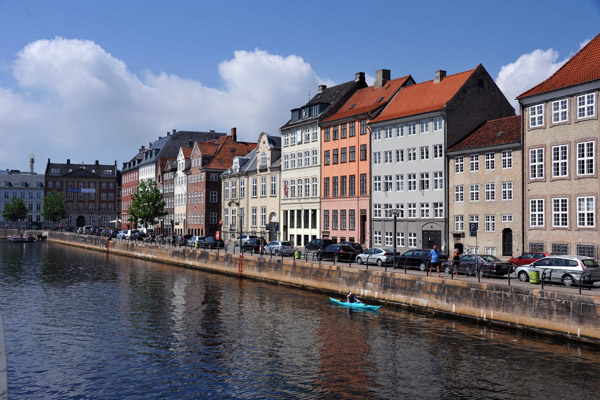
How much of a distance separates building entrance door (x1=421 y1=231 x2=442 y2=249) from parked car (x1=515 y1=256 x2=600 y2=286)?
73.3 ft

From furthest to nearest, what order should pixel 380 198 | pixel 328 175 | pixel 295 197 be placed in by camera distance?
1. pixel 295 197
2. pixel 328 175
3. pixel 380 198

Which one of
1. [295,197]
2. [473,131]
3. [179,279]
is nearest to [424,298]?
[179,279]

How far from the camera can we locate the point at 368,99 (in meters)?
72.7

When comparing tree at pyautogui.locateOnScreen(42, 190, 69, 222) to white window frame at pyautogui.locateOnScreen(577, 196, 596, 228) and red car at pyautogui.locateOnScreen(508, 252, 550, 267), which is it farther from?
white window frame at pyautogui.locateOnScreen(577, 196, 596, 228)

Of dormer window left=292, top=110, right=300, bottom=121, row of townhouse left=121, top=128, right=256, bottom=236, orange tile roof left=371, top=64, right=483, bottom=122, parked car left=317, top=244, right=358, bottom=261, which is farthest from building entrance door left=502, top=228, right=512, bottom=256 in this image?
row of townhouse left=121, top=128, right=256, bottom=236

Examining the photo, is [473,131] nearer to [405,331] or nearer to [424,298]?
[424,298]

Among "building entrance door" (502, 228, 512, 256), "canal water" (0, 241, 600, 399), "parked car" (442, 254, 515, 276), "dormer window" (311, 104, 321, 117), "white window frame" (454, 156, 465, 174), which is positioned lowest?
"canal water" (0, 241, 600, 399)

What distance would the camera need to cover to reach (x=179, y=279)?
53781 mm

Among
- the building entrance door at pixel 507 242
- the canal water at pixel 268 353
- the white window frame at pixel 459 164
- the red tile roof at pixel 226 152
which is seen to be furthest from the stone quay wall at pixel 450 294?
the red tile roof at pixel 226 152

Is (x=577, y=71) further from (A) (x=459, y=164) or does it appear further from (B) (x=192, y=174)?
(B) (x=192, y=174)

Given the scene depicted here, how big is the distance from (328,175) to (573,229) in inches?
1309

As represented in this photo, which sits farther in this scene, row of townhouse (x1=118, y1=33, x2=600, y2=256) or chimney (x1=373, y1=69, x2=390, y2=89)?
chimney (x1=373, y1=69, x2=390, y2=89)

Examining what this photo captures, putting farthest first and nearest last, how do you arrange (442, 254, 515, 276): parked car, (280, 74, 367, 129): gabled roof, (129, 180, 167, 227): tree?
(129, 180, 167, 227): tree, (280, 74, 367, 129): gabled roof, (442, 254, 515, 276): parked car

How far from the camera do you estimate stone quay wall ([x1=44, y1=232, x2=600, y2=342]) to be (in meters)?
26.5
